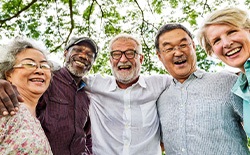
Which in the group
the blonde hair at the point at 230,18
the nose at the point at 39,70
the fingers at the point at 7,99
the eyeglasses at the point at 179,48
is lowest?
the fingers at the point at 7,99

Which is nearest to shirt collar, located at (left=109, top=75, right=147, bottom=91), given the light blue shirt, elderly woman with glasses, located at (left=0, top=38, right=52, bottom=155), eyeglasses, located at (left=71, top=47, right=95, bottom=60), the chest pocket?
eyeglasses, located at (left=71, top=47, right=95, bottom=60)

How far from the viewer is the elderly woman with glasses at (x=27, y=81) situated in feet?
7.35

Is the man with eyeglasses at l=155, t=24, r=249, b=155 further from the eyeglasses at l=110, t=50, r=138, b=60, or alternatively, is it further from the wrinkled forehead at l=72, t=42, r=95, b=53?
the wrinkled forehead at l=72, t=42, r=95, b=53

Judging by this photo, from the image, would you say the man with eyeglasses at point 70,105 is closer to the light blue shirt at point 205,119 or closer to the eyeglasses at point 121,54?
the eyeglasses at point 121,54

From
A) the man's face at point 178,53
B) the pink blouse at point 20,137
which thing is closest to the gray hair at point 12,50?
the pink blouse at point 20,137

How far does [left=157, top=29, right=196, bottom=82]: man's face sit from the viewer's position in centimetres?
326

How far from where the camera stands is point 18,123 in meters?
2.27

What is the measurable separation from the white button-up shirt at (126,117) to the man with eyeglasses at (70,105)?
0.15 m

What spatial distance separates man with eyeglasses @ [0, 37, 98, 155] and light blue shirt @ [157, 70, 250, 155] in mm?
977

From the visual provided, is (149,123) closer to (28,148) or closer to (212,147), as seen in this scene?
(212,147)

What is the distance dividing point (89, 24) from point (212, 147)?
621cm

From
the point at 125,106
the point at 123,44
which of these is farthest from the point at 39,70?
the point at 123,44

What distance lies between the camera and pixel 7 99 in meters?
2.26

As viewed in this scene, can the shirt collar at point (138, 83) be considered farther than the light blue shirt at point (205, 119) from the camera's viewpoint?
Yes
